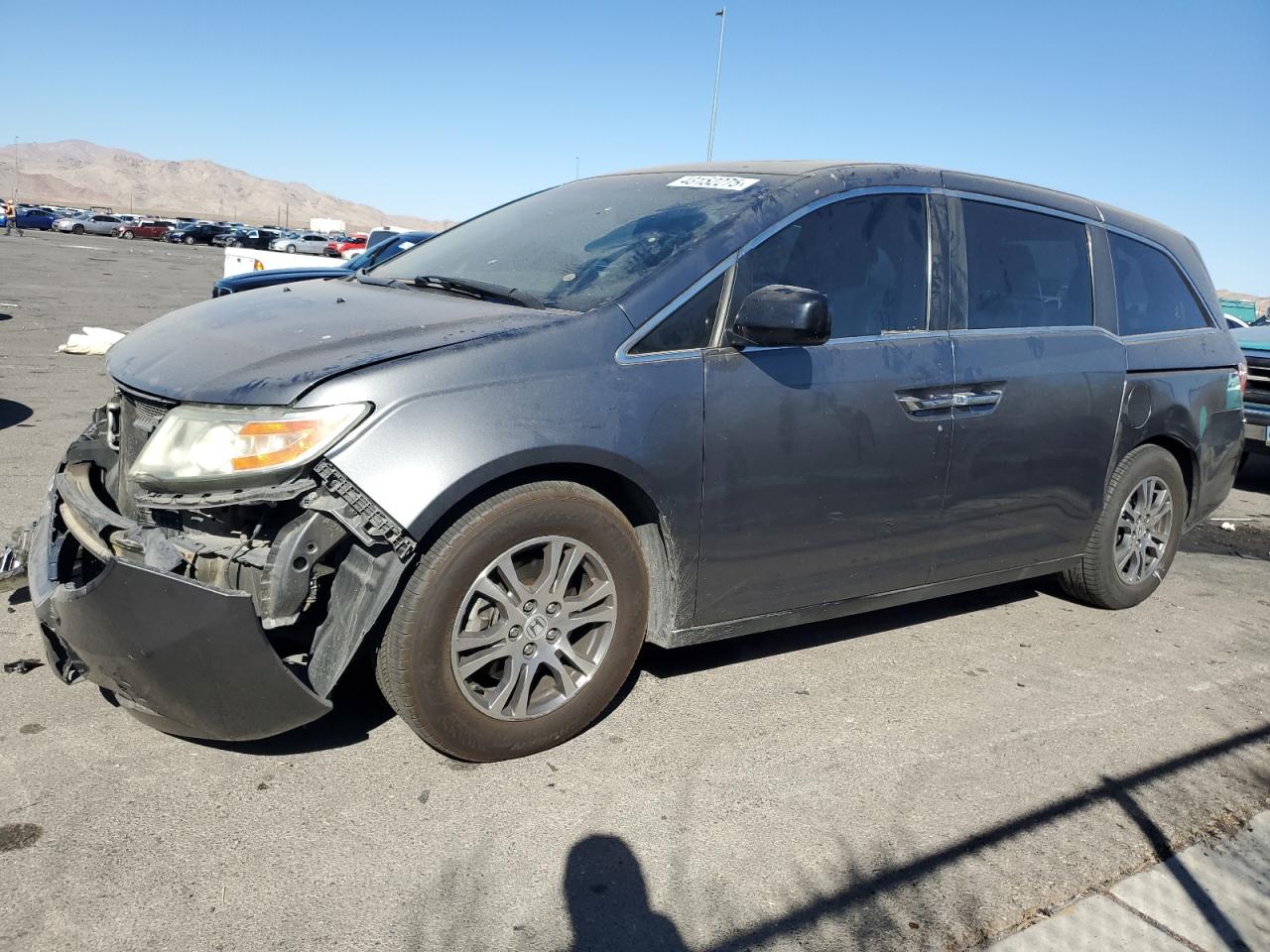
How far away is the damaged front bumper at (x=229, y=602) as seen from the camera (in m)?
2.74

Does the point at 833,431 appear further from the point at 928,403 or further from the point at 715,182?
the point at 715,182

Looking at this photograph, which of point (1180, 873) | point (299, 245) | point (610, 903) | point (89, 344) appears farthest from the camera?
point (299, 245)

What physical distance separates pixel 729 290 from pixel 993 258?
4.73 ft

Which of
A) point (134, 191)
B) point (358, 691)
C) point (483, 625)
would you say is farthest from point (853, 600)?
point (134, 191)

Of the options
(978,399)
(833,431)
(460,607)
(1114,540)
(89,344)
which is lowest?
(89,344)

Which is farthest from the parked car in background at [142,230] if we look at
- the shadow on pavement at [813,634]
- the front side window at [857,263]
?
the front side window at [857,263]

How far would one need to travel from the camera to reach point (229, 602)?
271 centimetres

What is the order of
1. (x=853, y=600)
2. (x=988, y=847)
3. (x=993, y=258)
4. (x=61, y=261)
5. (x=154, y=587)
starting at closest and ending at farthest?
(x=154, y=587) → (x=988, y=847) → (x=853, y=600) → (x=993, y=258) → (x=61, y=261)

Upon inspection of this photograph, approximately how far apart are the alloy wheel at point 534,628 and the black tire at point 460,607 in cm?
3

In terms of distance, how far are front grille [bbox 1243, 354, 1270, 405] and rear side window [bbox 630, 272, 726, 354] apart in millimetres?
7304

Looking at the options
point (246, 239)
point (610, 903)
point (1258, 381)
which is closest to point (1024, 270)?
point (610, 903)

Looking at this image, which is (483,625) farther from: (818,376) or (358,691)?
(818,376)

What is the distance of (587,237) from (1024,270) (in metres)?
1.91

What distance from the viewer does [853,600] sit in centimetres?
405
